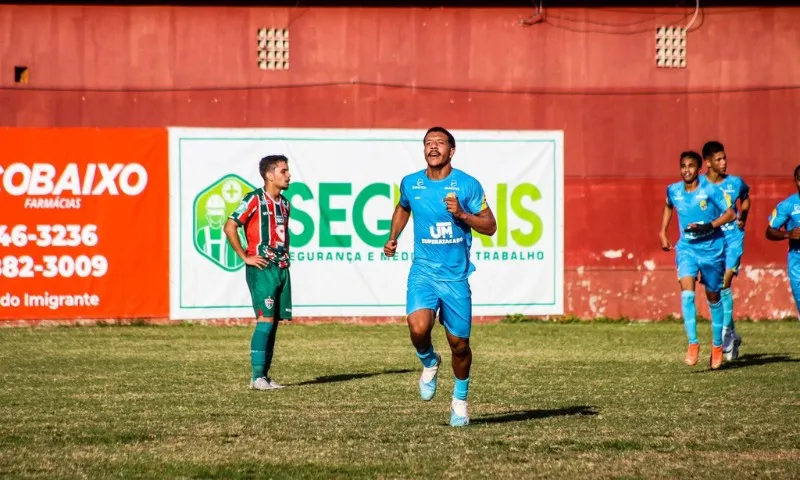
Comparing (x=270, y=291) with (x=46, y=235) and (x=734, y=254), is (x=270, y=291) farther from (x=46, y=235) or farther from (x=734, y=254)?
(x=46, y=235)

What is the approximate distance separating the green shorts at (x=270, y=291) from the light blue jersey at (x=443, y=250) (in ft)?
10.0

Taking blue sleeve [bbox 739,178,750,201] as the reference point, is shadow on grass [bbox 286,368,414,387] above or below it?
below

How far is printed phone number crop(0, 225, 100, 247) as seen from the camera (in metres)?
19.7

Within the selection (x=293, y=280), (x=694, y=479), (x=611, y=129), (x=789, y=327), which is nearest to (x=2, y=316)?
(x=293, y=280)

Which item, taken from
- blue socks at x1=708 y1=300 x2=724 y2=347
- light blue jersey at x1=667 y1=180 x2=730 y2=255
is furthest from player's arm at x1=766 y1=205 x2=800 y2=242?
blue socks at x1=708 y1=300 x2=724 y2=347

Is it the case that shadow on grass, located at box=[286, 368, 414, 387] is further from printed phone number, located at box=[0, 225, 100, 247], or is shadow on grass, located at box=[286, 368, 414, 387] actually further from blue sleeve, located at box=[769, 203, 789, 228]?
printed phone number, located at box=[0, 225, 100, 247]

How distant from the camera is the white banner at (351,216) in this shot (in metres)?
20.2

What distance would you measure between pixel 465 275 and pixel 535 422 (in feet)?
3.93

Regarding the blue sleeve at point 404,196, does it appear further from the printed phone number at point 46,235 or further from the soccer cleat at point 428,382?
the printed phone number at point 46,235

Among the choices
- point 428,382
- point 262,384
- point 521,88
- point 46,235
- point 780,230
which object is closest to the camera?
point 428,382

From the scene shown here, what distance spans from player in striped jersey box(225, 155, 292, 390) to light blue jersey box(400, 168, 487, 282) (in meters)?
3.08

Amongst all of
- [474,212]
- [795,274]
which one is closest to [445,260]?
[474,212]

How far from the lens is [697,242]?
1435 cm

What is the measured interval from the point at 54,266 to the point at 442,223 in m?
11.4
